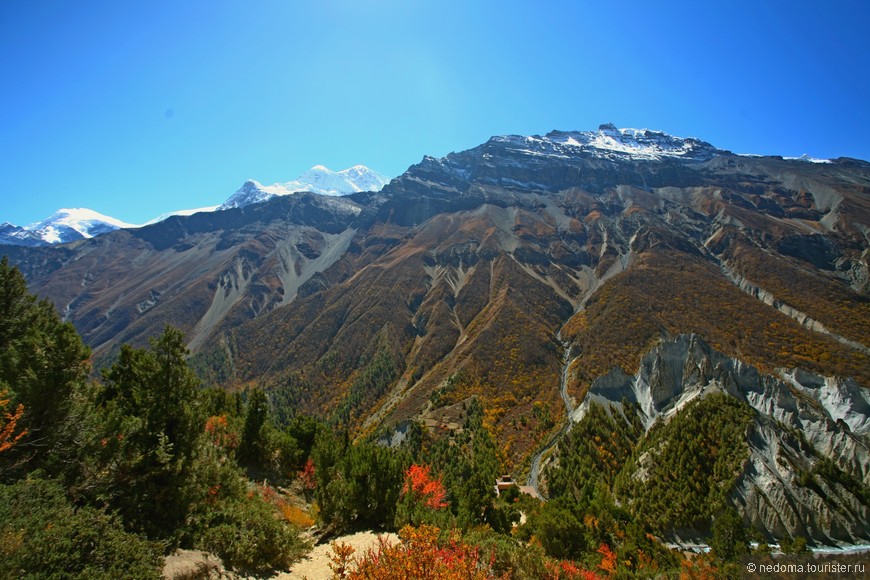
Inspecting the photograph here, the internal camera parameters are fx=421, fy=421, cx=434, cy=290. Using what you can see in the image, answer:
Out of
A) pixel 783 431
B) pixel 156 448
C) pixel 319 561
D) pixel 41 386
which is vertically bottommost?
pixel 783 431

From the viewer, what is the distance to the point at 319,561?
1507 cm

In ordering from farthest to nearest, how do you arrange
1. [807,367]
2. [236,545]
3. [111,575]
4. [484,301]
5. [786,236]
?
[786,236], [484,301], [807,367], [236,545], [111,575]

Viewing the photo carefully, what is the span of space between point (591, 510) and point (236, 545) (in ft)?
110

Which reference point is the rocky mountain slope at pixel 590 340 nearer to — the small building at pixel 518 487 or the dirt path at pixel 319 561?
the small building at pixel 518 487

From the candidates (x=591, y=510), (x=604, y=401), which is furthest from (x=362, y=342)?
(x=591, y=510)

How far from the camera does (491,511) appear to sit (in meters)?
31.4

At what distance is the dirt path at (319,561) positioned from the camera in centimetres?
1347

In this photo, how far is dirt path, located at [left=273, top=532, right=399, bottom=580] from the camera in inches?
530

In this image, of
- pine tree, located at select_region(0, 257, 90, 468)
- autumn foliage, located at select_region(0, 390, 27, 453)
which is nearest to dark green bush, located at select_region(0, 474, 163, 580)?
autumn foliage, located at select_region(0, 390, 27, 453)

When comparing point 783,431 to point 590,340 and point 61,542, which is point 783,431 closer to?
point 61,542

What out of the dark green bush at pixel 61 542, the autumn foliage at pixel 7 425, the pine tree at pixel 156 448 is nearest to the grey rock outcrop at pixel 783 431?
the pine tree at pixel 156 448

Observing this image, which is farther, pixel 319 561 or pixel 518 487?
pixel 518 487

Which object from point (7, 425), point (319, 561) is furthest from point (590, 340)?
point (7, 425)

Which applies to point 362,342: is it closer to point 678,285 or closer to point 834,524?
point 678,285
